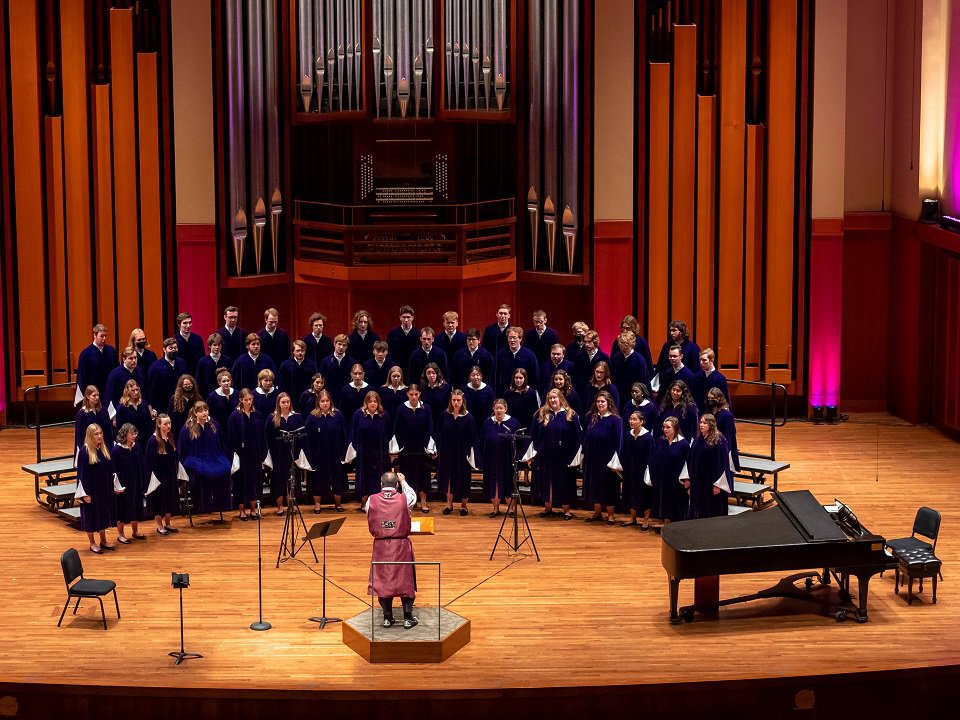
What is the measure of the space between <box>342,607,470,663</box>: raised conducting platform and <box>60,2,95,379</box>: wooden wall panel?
6.63 metres

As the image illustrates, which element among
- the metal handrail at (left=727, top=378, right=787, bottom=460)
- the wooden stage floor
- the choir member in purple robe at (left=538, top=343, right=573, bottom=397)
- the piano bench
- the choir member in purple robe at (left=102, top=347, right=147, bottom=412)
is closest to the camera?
the wooden stage floor

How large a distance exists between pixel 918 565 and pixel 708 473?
5.85ft

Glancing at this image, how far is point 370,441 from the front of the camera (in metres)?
12.5

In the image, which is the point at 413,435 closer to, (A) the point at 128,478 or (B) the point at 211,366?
(B) the point at 211,366

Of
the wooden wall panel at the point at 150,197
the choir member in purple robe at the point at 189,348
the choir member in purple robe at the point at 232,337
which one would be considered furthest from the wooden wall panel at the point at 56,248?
the choir member in purple robe at the point at 232,337

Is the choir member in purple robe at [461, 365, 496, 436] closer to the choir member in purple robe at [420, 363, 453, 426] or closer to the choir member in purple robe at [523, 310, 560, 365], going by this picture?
the choir member in purple robe at [420, 363, 453, 426]

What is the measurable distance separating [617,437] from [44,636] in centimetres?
461

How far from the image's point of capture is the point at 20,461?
14.0 m

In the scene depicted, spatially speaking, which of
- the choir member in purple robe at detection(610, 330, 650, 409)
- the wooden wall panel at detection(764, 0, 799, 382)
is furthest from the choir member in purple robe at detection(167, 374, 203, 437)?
the wooden wall panel at detection(764, 0, 799, 382)

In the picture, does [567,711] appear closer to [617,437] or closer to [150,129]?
[617,437]

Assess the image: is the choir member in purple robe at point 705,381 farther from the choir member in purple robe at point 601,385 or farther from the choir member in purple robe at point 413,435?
the choir member in purple robe at point 413,435

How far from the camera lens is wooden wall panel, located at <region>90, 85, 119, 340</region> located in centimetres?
1511

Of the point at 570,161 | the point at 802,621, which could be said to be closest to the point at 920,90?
the point at 570,161

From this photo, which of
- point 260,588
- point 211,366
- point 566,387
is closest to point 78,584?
point 260,588
